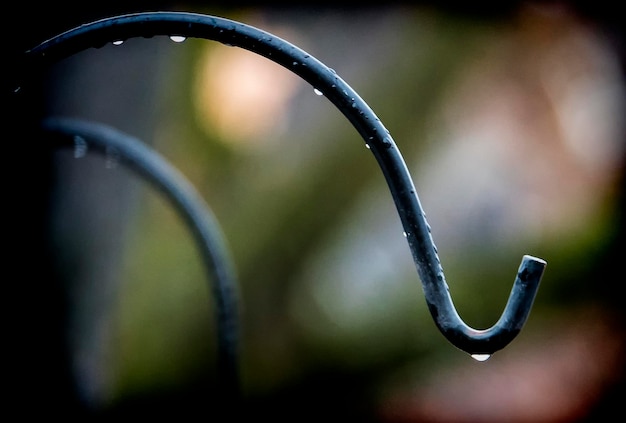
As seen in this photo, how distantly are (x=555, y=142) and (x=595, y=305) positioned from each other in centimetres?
58

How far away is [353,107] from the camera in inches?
14.9

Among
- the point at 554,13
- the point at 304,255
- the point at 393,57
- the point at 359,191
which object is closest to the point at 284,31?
the point at 393,57

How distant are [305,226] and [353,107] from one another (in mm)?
1187

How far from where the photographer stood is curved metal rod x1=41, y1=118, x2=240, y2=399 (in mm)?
660

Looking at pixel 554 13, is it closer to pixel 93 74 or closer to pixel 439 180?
pixel 439 180

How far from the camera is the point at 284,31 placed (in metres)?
1.73

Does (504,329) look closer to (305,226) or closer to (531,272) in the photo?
(531,272)

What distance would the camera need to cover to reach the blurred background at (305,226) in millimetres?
1252

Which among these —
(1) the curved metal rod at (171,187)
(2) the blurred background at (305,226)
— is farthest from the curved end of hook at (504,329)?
(2) the blurred background at (305,226)

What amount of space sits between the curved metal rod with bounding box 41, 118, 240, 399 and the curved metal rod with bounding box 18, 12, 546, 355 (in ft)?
0.97

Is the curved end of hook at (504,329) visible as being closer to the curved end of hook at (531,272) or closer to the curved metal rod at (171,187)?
the curved end of hook at (531,272)

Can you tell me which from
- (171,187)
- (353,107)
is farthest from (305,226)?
(353,107)

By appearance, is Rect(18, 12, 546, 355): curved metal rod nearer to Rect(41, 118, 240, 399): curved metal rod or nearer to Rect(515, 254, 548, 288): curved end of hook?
Rect(515, 254, 548, 288): curved end of hook

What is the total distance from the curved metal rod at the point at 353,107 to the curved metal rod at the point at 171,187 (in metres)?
0.30
